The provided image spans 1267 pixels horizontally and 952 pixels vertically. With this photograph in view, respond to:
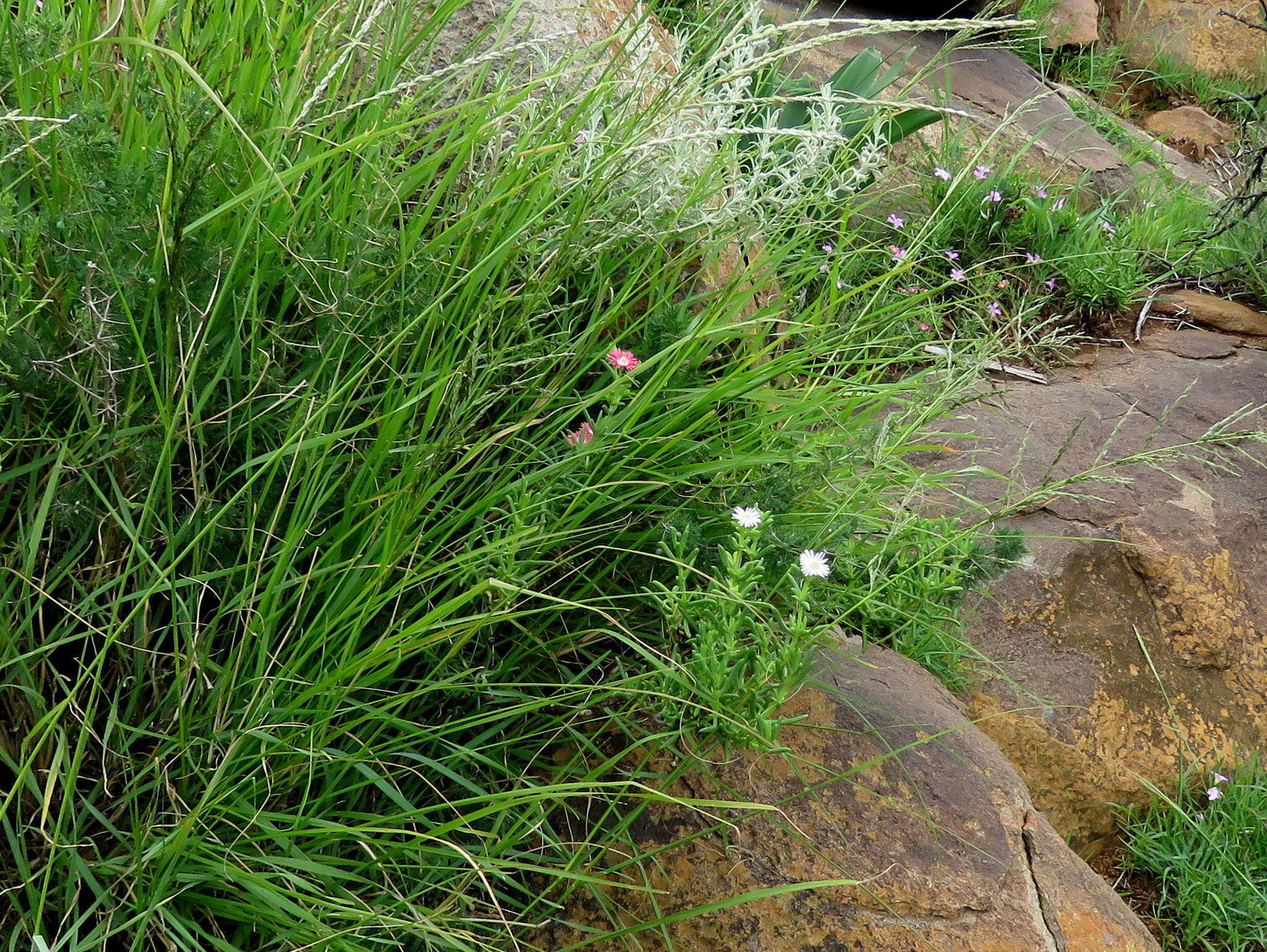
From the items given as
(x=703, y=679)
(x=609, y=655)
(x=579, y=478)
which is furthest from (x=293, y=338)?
(x=703, y=679)

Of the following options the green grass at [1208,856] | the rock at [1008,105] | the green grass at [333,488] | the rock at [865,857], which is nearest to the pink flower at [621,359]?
the green grass at [333,488]

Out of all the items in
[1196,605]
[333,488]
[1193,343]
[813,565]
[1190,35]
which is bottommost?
[1196,605]

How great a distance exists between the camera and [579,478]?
1.57 metres

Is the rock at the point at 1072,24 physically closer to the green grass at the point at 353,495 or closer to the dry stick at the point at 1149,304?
the dry stick at the point at 1149,304

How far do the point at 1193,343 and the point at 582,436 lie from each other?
2937mm

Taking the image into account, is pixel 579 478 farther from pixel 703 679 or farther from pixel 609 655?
pixel 703 679

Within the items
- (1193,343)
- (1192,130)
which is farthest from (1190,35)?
(1193,343)

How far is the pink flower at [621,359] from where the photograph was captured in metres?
1.66

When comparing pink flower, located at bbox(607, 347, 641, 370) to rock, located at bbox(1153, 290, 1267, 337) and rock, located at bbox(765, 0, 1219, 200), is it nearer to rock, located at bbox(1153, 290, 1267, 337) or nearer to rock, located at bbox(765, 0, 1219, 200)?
rock, located at bbox(765, 0, 1219, 200)

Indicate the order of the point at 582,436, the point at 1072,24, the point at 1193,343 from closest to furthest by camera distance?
the point at 582,436, the point at 1193,343, the point at 1072,24

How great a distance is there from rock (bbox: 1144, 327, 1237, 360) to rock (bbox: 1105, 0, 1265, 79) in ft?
11.6

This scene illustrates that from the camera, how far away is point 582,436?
1.58m

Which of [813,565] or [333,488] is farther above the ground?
[333,488]

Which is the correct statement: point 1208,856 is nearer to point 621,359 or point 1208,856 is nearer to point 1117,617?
point 1117,617
